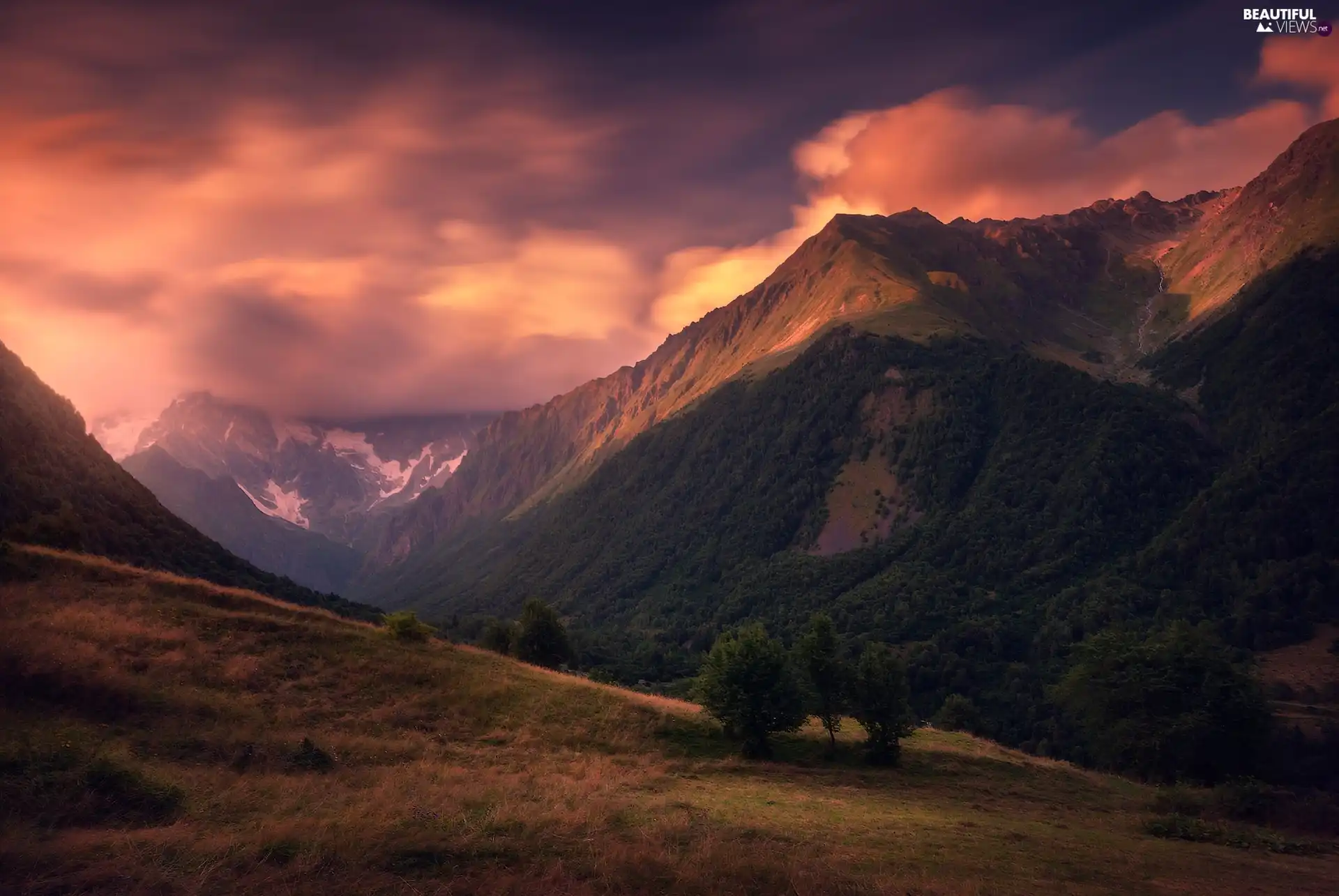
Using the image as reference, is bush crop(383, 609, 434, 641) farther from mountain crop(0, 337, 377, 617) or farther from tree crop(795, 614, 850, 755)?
mountain crop(0, 337, 377, 617)

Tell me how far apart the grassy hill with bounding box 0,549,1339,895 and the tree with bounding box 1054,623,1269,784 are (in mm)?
20492

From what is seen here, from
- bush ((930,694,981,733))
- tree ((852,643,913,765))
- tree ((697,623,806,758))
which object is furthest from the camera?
bush ((930,694,981,733))

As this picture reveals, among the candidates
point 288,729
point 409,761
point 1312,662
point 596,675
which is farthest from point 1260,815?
point 1312,662

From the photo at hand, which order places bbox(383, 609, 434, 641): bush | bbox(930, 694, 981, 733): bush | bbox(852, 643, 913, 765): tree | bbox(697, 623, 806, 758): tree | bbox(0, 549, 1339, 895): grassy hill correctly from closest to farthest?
bbox(0, 549, 1339, 895): grassy hill
bbox(697, 623, 806, 758): tree
bbox(852, 643, 913, 765): tree
bbox(383, 609, 434, 641): bush
bbox(930, 694, 981, 733): bush

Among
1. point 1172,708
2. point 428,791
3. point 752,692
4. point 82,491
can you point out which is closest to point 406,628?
point 428,791

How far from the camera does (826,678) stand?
147 ft

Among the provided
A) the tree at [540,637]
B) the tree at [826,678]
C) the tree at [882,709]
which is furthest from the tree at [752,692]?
the tree at [540,637]

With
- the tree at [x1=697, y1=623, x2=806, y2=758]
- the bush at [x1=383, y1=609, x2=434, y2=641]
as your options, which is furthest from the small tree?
the tree at [x1=697, y1=623, x2=806, y2=758]

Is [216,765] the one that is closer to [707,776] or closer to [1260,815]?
[707,776]

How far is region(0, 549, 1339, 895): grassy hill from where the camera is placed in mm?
16469

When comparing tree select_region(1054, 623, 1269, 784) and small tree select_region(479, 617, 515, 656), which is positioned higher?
tree select_region(1054, 623, 1269, 784)

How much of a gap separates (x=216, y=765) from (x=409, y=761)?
23.2ft

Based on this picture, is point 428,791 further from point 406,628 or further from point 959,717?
point 959,717

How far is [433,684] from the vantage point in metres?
37.4
